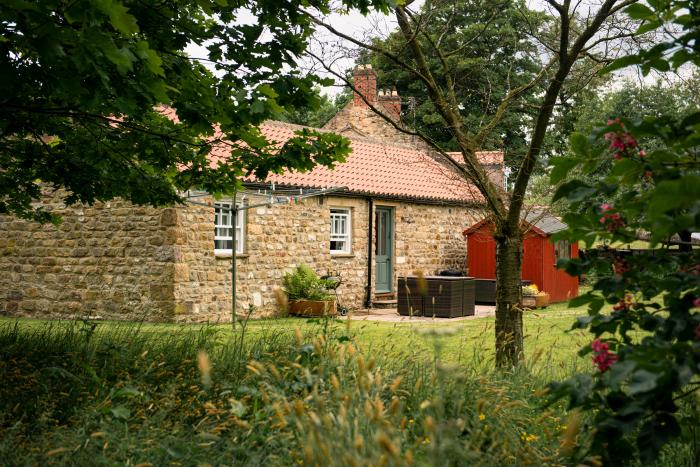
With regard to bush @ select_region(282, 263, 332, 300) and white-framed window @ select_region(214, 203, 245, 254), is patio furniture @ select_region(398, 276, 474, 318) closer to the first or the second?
bush @ select_region(282, 263, 332, 300)

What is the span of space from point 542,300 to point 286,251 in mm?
6924

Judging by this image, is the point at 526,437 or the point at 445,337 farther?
the point at 445,337

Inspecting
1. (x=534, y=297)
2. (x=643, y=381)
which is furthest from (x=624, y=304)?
(x=534, y=297)

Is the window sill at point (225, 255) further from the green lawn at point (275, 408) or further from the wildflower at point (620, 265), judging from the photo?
the wildflower at point (620, 265)

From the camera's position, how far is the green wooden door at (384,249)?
768 inches

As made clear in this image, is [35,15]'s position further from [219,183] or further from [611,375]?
[219,183]

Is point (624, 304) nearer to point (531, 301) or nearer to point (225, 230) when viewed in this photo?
point (225, 230)

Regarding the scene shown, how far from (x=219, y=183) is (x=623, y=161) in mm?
5242

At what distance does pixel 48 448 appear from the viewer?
4.04 m

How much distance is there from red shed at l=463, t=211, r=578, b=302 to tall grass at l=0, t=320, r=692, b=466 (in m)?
13.3

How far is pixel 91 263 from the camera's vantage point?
48.3ft

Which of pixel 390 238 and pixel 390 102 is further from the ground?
pixel 390 102

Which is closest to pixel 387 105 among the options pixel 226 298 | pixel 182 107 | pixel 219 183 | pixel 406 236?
pixel 406 236

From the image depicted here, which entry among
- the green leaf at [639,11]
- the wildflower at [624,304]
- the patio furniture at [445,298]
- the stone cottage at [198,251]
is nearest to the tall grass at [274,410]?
the wildflower at [624,304]
